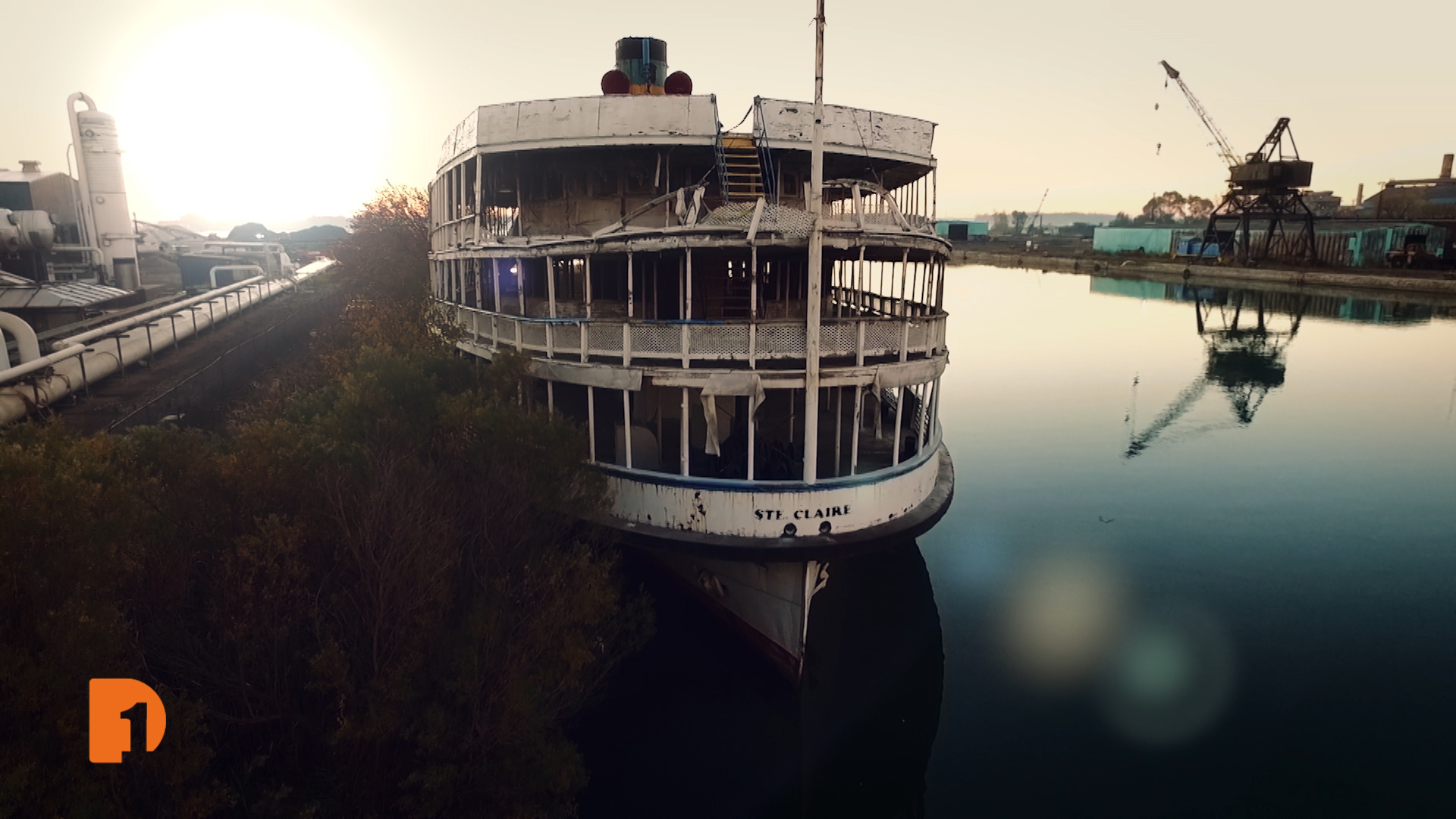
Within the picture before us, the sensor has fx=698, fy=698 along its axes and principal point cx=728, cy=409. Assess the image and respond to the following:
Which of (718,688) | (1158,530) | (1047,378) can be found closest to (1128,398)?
(1047,378)

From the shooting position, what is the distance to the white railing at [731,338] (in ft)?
47.0

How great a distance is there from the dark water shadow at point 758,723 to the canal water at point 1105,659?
5cm

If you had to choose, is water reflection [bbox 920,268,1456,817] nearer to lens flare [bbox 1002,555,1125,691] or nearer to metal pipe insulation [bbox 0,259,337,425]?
lens flare [bbox 1002,555,1125,691]

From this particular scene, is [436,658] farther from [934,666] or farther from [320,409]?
[934,666]

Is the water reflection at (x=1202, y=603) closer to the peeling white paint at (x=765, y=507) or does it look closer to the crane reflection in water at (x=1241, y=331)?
the crane reflection in water at (x=1241, y=331)

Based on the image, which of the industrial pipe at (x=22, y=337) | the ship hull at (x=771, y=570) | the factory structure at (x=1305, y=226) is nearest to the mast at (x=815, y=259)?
the ship hull at (x=771, y=570)

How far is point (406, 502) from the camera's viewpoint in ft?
38.0

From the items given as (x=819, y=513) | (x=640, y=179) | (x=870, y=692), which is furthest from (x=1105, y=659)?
(x=640, y=179)

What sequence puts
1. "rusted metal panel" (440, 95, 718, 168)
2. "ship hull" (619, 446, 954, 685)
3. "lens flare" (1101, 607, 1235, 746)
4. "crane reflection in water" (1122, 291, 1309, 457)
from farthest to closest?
"crane reflection in water" (1122, 291, 1309, 457)
"rusted metal panel" (440, 95, 718, 168)
"lens flare" (1101, 607, 1235, 746)
"ship hull" (619, 446, 954, 685)

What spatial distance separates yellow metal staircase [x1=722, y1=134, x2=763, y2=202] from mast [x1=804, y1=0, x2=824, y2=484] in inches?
169

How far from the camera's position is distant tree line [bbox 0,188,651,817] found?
7.77 metres

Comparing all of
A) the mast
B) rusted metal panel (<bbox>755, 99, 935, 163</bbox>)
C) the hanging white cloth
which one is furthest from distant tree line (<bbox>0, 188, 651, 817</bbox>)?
rusted metal panel (<bbox>755, 99, 935, 163</bbox>)

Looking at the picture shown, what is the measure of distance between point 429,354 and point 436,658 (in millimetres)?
8695

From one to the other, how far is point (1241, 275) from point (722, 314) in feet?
342
